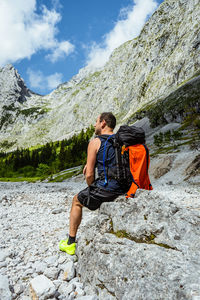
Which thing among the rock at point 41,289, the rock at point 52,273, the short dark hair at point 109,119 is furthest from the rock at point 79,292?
the short dark hair at point 109,119

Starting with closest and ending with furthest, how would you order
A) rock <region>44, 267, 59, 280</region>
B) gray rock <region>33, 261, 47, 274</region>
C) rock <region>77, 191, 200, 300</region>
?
rock <region>77, 191, 200, 300</region> → rock <region>44, 267, 59, 280</region> → gray rock <region>33, 261, 47, 274</region>

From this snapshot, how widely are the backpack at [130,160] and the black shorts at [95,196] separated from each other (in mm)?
383

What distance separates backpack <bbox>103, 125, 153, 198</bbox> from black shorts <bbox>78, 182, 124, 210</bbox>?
0.38 m

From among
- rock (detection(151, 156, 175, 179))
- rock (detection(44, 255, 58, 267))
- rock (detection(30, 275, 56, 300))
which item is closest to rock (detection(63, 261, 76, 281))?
rock (detection(44, 255, 58, 267))

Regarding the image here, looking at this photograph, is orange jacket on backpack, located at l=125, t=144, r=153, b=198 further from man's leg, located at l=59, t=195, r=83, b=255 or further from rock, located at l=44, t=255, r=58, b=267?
rock, located at l=44, t=255, r=58, b=267

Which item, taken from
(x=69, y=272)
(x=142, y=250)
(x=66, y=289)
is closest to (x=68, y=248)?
(x=69, y=272)

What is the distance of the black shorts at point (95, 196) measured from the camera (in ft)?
17.5

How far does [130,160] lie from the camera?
5207mm

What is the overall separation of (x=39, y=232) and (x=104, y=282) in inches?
172

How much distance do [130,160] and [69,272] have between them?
130 inches

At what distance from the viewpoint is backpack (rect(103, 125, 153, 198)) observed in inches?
202

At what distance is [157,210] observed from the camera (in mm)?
4484

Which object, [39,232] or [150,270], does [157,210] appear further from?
[39,232]

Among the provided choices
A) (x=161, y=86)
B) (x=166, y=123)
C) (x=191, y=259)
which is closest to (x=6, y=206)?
(x=191, y=259)
